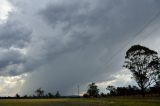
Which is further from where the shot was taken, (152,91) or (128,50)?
(152,91)

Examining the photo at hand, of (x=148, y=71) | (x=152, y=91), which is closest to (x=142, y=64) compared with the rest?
(x=148, y=71)

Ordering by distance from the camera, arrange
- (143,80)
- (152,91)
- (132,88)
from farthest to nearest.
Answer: (132,88)
(152,91)
(143,80)

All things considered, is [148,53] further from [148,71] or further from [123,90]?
[123,90]

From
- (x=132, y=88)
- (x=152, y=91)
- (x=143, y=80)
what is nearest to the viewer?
(x=143, y=80)

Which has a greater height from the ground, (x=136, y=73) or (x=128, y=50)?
(x=128, y=50)

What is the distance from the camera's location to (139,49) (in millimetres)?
88250

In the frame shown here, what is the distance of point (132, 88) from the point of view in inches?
7057

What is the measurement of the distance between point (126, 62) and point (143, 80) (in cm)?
783

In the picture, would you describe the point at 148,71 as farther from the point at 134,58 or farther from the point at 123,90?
the point at 123,90

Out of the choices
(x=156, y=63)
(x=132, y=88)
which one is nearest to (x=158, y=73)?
(x=156, y=63)

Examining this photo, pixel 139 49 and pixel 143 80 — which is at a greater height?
pixel 139 49

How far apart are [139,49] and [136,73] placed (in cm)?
735

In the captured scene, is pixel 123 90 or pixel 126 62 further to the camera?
pixel 123 90

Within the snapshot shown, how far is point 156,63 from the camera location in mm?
87938
